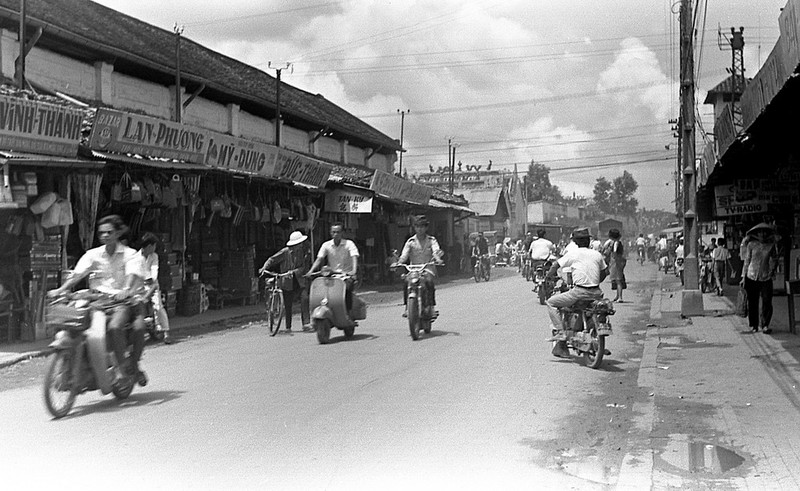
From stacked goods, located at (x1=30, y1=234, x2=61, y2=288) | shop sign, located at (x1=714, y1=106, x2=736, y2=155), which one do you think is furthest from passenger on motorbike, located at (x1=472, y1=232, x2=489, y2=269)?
stacked goods, located at (x1=30, y1=234, x2=61, y2=288)

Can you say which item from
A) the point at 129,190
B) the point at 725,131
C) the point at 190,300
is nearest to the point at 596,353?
the point at 725,131

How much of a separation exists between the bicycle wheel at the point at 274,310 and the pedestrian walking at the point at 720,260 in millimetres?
12725

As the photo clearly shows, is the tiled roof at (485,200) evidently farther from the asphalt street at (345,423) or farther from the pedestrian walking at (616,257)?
the asphalt street at (345,423)

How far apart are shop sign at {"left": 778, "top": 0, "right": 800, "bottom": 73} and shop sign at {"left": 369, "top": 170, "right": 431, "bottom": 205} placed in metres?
18.9

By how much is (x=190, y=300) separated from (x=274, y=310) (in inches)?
161

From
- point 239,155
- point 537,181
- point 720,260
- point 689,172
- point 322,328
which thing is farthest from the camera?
point 537,181

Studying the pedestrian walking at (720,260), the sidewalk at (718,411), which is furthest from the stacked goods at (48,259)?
the pedestrian walking at (720,260)

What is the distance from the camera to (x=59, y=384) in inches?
292

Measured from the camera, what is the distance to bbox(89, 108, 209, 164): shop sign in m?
14.0

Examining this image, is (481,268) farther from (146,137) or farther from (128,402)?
(128,402)

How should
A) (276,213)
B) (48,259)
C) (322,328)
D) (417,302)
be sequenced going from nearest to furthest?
1. (322,328)
2. (417,302)
3. (48,259)
4. (276,213)

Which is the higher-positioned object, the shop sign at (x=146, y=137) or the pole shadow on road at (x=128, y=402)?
the shop sign at (x=146, y=137)

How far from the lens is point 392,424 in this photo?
22.9ft

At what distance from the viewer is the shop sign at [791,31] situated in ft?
Answer: 23.7
